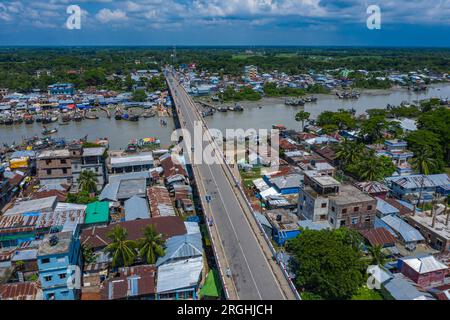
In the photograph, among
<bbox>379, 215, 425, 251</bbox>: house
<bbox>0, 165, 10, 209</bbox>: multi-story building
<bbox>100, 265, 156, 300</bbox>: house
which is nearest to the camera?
<bbox>100, 265, 156, 300</bbox>: house

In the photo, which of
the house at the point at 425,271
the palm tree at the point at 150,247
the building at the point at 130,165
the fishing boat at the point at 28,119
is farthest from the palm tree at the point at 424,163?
the fishing boat at the point at 28,119

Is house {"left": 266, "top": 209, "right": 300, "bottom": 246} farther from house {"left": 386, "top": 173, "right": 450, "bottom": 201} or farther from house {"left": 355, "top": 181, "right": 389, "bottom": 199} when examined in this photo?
house {"left": 386, "top": 173, "right": 450, "bottom": 201}

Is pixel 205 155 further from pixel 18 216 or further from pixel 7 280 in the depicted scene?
pixel 7 280

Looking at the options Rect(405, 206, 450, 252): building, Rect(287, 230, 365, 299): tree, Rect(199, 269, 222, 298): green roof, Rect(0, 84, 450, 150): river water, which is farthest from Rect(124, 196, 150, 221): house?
Rect(0, 84, 450, 150): river water

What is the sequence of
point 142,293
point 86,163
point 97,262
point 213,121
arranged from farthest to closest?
point 213,121
point 86,163
point 97,262
point 142,293
